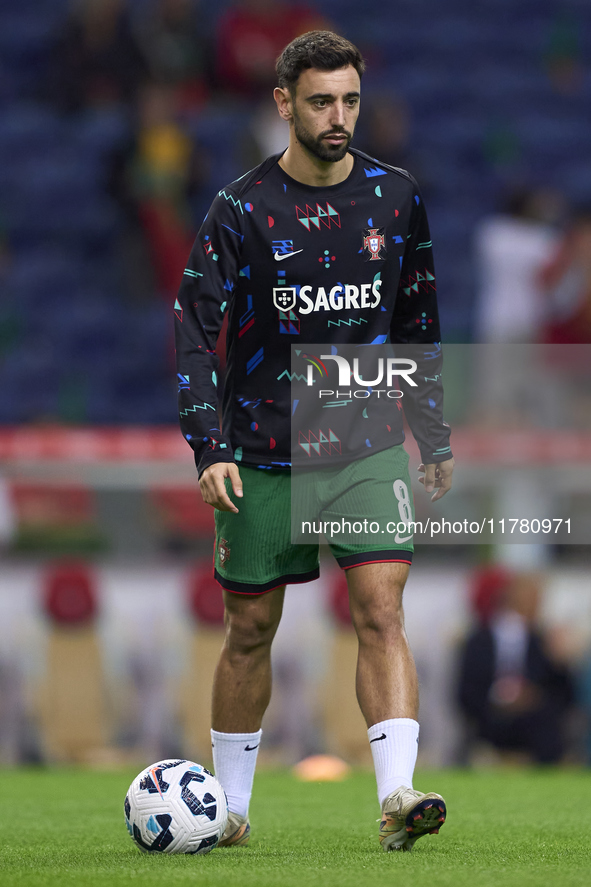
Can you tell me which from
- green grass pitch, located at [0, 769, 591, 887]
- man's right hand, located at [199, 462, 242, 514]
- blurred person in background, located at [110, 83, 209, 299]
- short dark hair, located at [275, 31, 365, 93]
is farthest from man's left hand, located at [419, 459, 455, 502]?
blurred person in background, located at [110, 83, 209, 299]

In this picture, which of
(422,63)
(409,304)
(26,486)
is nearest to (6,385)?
(26,486)

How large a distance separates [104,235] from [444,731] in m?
6.01

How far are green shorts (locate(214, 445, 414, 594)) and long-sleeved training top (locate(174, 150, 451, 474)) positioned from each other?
6cm

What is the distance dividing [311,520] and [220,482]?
0.37 m

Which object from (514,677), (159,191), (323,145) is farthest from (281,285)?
(159,191)

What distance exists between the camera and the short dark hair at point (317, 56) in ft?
12.9

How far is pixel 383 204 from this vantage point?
13.5ft

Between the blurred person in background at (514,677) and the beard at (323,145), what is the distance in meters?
4.84

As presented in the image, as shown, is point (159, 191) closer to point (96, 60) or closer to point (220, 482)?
point (96, 60)

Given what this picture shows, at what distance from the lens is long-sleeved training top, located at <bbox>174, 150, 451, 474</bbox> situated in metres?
4.01

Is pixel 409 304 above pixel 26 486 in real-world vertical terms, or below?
above

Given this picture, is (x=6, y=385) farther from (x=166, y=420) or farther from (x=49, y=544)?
(x=49, y=544)

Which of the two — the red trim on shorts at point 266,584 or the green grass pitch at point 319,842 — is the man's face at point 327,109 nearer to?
the red trim on shorts at point 266,584

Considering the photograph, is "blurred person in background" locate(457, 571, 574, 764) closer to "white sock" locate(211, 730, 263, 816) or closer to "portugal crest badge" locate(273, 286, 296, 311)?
"white sock" locate(211, 730, 263, 816)
